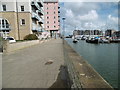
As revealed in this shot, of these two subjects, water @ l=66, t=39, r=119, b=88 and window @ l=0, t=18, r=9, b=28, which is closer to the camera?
water @ l=66, t=39, r=119, b=88

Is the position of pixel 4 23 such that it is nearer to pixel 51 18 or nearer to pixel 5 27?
pixel 5 27

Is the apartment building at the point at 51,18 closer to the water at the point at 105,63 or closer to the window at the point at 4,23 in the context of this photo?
the window at the point at 4,23

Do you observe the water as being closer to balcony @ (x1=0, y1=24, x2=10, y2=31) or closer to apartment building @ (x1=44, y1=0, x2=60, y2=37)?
balcony @ (x1=0, y1=24, x2=10, y2=31)

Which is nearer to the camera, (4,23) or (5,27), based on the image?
(4,23)

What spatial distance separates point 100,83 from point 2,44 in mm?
11074

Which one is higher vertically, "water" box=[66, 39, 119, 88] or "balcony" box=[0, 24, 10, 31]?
"balcony" box=[0, 24, 10, 31]

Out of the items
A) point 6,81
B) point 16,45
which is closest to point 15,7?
point 16,45

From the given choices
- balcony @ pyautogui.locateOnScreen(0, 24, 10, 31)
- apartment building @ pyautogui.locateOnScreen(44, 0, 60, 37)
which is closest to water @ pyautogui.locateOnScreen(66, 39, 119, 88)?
balcony @ pyautogui.locateOnScreen(0, 24, 10, 31)

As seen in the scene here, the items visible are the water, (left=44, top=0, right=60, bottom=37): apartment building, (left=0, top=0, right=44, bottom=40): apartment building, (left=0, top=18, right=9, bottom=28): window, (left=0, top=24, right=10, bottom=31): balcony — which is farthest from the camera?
(left=44, top=0, right=60, bottom=37): apartment building

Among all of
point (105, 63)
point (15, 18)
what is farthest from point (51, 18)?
point (105, 63)

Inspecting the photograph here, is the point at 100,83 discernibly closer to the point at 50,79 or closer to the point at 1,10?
the point at 50,79

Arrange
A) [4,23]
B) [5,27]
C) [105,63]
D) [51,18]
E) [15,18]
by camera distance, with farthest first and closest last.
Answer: [51,18], [15,18], [5,27], [4,23], [105,63]

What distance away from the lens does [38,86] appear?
4.68m

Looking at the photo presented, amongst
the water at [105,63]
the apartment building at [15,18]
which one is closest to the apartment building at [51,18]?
the apartment building at [15,18]
